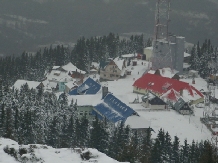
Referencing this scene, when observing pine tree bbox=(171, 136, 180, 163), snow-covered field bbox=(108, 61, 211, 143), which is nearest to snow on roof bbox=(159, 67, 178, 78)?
snow-covered field bbox=(108, 61, 211, 143)

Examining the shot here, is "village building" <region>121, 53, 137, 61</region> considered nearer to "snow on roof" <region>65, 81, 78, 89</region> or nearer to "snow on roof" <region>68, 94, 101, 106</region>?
"snow on roof" <region>65, 81, 78, 89</region>

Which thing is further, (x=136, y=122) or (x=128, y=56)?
(x=128, y=56)

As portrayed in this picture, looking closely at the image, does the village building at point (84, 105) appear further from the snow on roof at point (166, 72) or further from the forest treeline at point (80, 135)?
the snow on roof at point (166, 72)

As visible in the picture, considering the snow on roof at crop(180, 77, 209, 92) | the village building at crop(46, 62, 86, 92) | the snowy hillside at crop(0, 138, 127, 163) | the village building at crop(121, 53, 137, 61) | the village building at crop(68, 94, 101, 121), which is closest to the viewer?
the snowy hillside at crop(0, 138, 127, 163)

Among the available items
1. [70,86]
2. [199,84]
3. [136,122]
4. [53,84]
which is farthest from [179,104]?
[53,84]

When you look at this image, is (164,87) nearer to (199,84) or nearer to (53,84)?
(199,84)

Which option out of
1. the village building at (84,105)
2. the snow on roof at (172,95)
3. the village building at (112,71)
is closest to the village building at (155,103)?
the snow on roof at (172,95)
